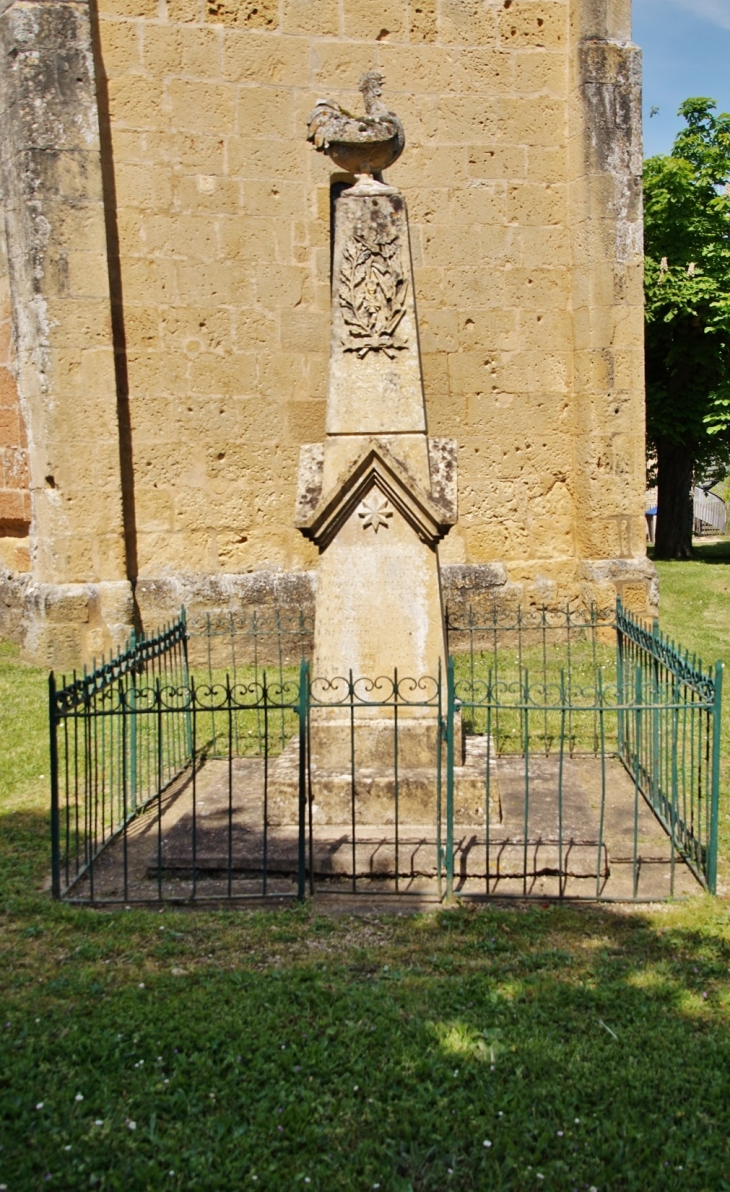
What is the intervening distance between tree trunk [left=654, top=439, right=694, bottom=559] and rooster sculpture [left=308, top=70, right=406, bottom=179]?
1416cm

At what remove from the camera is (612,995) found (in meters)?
3.78

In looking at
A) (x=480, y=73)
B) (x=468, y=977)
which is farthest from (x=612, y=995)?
(x=480, y=73)

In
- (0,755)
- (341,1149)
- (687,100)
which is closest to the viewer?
(341,1149)

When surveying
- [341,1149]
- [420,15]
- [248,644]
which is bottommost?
[341,1149]

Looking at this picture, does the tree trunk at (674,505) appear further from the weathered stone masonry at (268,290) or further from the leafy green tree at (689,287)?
the weathered stone masonry at (268,290)

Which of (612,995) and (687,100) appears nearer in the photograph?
(612,995)

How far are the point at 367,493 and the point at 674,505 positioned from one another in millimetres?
14691

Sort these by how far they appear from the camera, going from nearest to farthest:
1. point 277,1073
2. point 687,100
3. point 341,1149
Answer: point 341,1149 < point 277,1073 < point 687,100

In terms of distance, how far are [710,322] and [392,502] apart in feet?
43.4

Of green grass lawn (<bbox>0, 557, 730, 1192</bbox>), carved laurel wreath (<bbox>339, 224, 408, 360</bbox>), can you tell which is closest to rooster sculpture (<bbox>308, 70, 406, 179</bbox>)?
carved laurel wreath (<bbox>339, 224, 408, 360</bbox>)

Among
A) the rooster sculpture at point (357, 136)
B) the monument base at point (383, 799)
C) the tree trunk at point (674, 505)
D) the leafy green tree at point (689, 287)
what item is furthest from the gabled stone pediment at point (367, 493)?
the tree trunk at point (674, 505)

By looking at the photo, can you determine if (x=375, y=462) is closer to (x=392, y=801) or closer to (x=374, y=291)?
(x=374, y=291)

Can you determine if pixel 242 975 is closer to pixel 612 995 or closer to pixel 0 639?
pixel 612 995

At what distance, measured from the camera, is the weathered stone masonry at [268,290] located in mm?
8883
